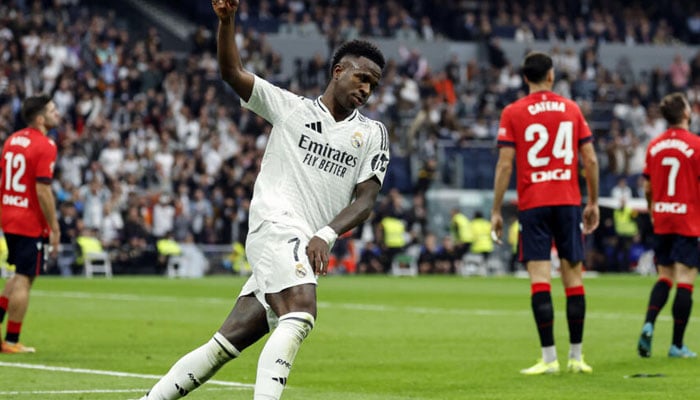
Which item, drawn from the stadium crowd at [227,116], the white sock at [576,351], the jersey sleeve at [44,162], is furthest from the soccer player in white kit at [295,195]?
the stadium crowd at [227,116]

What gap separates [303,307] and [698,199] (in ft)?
24.1

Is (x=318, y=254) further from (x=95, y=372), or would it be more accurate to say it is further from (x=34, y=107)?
(x=34, y=107)

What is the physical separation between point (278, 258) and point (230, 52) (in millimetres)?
1084

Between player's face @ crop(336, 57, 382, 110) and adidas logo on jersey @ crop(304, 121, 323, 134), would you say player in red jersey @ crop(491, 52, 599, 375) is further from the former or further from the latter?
adidas logo on jersey @ crop(304, 121, 323, 134)

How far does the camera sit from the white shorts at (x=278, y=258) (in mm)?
7020

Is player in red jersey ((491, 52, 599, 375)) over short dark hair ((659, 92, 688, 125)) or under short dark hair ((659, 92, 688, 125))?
under

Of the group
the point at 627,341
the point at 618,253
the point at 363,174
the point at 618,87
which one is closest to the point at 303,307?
the point at 363,174

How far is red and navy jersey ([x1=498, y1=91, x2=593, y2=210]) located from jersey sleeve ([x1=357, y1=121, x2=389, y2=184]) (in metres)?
4.25

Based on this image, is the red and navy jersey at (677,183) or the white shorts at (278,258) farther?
the red and navy jersey at (677,183)

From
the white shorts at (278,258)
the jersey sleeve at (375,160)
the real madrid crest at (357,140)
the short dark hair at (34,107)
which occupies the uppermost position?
the short dark hair at (34,107)

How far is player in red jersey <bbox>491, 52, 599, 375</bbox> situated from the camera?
11.6 m

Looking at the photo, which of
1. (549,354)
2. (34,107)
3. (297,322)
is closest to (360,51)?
(297,322)

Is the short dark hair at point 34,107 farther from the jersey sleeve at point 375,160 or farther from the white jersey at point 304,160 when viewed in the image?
the jersey sleeve at point 375,160

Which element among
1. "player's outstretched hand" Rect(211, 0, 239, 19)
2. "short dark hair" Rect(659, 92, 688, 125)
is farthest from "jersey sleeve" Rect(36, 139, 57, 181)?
"player's outstretched hand" Rect(211, 0, 239, 19)
